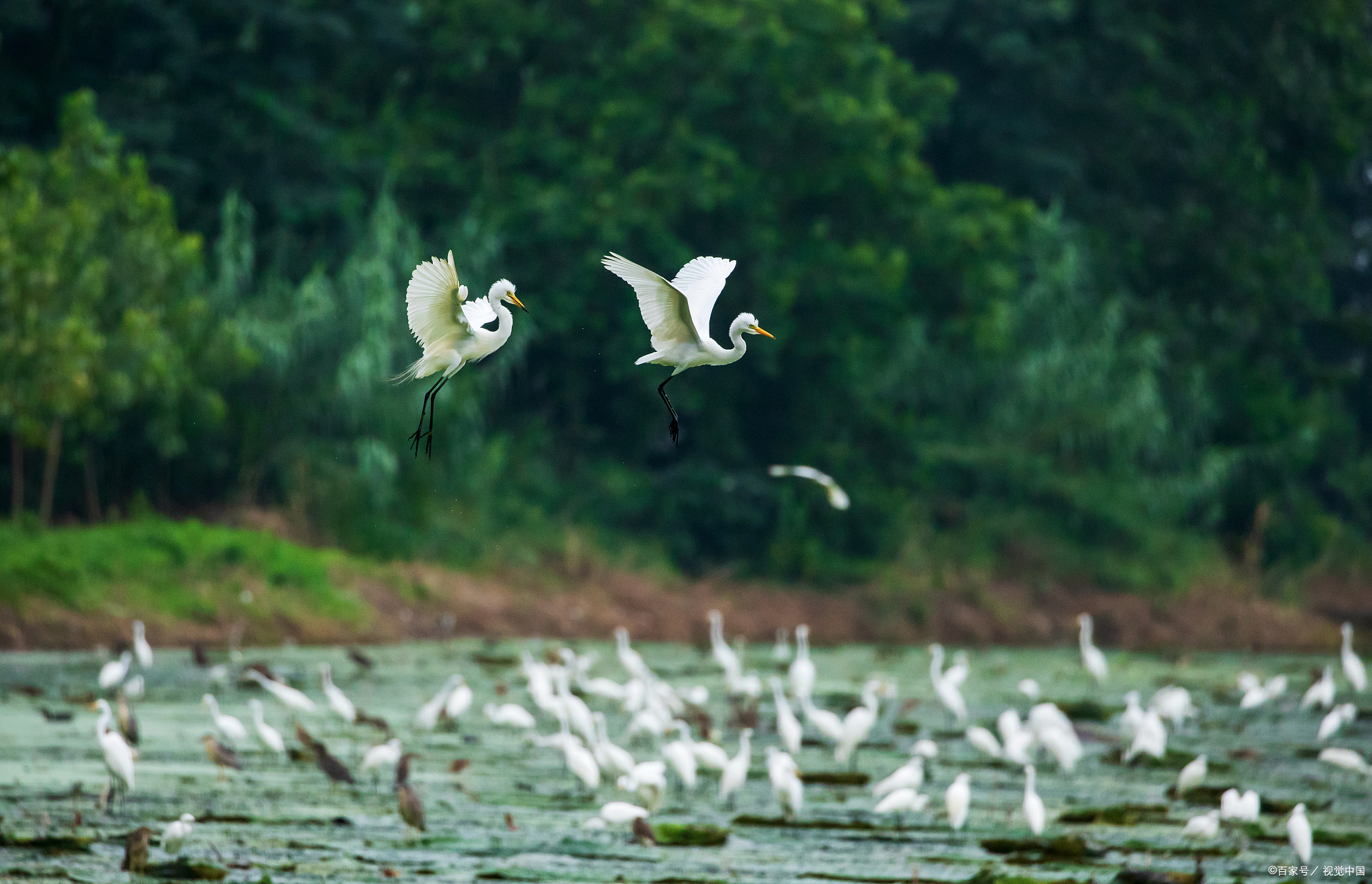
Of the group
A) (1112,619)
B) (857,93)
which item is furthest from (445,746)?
(857,93)

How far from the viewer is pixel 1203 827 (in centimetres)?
1316

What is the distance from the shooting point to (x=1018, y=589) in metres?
32.9

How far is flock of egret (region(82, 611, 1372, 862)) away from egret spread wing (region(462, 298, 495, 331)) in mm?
4714

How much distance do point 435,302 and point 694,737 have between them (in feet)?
33.7

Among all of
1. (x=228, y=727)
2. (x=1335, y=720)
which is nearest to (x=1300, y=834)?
(x=1335, y=720)

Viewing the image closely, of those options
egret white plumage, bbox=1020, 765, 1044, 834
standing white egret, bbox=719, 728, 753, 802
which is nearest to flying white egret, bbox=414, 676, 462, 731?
standing white egret, bbox=719, 728, 753, 802

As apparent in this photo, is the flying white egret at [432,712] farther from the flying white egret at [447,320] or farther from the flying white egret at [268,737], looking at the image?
the flying white egret at [447,320]

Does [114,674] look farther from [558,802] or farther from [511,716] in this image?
[558,802]

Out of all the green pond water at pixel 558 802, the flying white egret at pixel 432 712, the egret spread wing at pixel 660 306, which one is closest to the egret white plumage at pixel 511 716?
the green pond water at pixel 558 802

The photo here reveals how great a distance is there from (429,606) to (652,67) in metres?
10.6

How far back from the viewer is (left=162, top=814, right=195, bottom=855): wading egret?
11758 mm

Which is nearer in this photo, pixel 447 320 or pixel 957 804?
pixel 447 320

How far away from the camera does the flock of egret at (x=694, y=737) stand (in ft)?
45.1

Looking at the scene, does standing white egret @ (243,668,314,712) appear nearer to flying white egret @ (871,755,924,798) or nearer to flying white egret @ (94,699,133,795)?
flying white egret @ (94,699,133,795)
